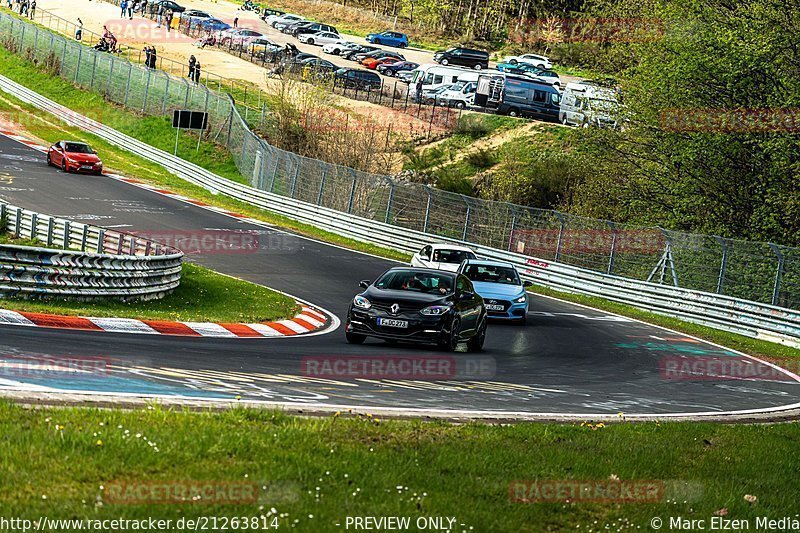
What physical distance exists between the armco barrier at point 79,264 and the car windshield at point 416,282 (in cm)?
473

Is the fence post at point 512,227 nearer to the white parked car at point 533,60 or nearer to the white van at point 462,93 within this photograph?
the white van at point 462,93

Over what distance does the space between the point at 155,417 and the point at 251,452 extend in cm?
115

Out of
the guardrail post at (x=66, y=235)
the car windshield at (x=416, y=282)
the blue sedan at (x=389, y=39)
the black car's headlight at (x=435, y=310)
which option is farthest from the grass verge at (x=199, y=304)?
the blue sedan at (x=389, y=39)

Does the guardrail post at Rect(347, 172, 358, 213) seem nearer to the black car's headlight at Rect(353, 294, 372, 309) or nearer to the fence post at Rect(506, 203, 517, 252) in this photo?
the fence post at Rect(506, 203, 517, 252)

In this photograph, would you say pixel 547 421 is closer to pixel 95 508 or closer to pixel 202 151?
pixel 95 508

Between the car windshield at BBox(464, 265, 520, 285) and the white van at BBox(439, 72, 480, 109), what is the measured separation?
42144mm

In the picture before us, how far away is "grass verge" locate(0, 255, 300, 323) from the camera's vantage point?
17312 millimetres

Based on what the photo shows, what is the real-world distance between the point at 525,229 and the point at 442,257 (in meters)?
6.58

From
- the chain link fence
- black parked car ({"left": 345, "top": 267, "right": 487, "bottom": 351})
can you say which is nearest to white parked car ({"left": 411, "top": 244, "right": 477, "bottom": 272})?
the chain link fence

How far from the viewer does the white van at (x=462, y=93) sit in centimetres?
6606

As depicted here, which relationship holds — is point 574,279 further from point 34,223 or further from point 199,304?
point 34,223

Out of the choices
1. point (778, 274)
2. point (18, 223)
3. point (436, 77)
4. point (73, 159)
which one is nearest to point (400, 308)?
point (18, 223)

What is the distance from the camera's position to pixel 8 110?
180 feet

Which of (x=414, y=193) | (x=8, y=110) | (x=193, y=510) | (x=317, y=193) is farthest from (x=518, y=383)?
(x=8, y=110)
